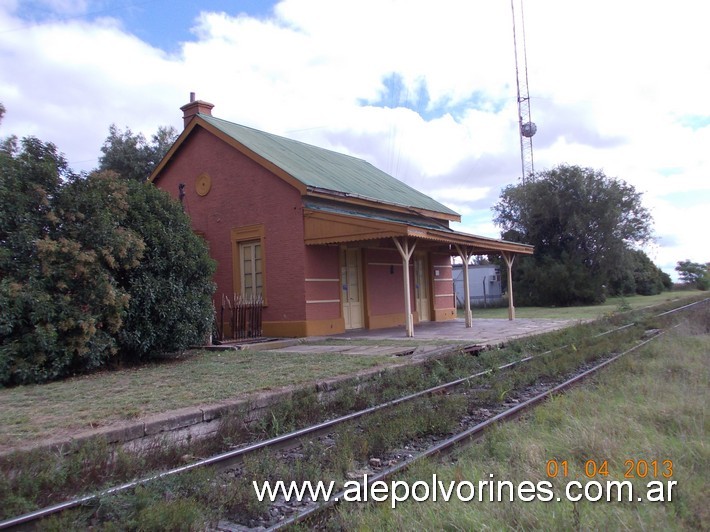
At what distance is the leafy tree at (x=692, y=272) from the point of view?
2628 inches

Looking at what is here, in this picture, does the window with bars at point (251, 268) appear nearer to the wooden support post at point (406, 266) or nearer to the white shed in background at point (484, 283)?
the wooden support post at point (406, 266)

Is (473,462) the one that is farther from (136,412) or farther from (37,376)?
(37,376)

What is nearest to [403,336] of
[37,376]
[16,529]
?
[37,376]

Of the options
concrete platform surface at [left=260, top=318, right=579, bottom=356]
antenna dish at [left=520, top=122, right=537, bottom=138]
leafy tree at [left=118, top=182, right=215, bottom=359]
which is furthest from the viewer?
antenna dish at [left=520, top=122, right=537, bottom=138]

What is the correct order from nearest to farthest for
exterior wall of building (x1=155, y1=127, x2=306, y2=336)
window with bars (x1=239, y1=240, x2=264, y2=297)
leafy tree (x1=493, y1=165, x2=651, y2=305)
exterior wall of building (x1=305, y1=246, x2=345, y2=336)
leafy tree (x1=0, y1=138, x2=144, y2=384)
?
leafy tree (x1=0, y1=138, x2=144, y2=384) < exterior wall of building (x1=305, y1=246, x2=345, y2=336) < exterior wall of building (x1=155, y1=127, x2=306, y2=336) < window with bars (x1=239, y1=240, x2=264, y2=297) < leafy tree (x1=493, y1=165, x2=651, y2=305)

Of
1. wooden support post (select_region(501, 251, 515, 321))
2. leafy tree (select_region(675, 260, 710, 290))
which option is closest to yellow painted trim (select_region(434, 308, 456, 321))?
wooden support post (select_region(501, 251, 515, 321))

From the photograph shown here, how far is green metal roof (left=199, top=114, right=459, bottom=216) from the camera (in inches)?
696

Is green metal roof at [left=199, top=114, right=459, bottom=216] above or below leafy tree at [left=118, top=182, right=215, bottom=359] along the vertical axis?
above

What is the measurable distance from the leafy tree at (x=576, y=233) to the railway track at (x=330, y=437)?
1142 inches

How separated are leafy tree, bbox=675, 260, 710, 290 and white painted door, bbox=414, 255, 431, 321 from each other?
183ft

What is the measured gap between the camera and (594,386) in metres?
8.27

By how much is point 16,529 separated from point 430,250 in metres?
19.6

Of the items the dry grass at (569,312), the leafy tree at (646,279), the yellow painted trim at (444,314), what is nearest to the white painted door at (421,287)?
the yellow painted trim at (444,314)

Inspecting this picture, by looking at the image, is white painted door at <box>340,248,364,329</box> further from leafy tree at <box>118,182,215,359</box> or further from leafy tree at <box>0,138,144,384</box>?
leafy tree at <box>0,138,144,384</box>
